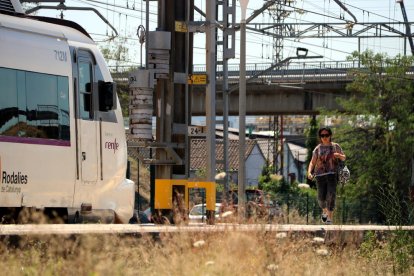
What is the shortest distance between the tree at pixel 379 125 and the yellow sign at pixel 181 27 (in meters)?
38.5

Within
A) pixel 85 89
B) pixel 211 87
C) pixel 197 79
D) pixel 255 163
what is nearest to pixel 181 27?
pixel 197 79

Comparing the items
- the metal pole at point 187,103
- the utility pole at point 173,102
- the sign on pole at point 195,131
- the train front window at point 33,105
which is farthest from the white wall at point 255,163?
the train front window at point 33,105

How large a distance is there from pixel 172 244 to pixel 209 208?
11.3 metres

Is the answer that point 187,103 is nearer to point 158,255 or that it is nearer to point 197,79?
point 197,79

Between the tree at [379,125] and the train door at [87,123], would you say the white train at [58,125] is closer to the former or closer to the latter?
the train door at [87,123]

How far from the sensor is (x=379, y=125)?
205 ft

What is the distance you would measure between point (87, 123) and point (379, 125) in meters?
45.8

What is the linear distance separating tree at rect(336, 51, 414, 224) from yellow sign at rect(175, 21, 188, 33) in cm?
3847

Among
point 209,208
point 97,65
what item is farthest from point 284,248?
point 209,208

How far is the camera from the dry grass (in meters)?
8.66

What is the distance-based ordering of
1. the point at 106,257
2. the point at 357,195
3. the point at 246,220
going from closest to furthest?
the point at 106,257 < the point at 246,220 < the point at 357,195

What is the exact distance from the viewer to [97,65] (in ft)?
60.7

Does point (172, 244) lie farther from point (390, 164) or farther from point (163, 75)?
point (390, 164)

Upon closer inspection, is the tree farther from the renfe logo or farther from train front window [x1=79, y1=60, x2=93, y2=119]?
train front window [x1=79, y1=60, x2=93, y2=119]
